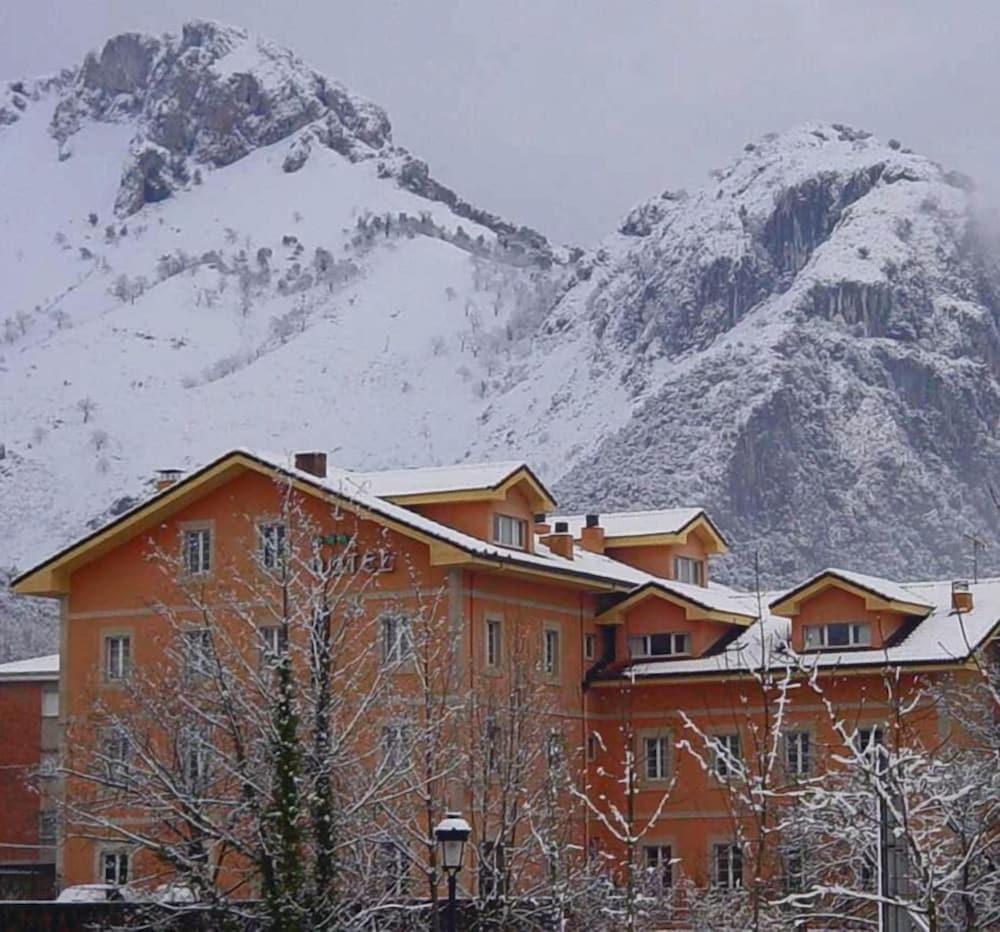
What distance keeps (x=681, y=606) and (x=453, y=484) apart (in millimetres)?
5560

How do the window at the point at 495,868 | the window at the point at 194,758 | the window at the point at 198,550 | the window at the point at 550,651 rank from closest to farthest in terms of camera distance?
the window at the point at 495,868 → the window at the point at 194,758 → the window at the point at 198,550 → the window at the point at 550,651

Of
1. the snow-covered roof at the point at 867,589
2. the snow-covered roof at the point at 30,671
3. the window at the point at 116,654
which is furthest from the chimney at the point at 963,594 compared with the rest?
the snow-covered roof at the point at 30,671

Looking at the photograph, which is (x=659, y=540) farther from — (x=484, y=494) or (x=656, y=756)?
(x=484, y=494)

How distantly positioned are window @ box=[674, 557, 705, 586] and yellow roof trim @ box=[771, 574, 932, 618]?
27.9 feet

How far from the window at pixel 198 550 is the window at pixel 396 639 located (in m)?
4.54

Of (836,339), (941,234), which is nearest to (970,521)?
(836,339)

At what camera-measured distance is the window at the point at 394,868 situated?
102 ft

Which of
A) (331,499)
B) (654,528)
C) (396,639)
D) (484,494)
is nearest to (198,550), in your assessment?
(331,499)

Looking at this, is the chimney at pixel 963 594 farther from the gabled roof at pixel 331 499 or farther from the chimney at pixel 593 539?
the chimney at pixel 593 539

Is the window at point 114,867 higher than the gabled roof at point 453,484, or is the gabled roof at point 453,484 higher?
the gabled roof at point 453,484

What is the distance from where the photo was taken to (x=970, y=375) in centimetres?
18725

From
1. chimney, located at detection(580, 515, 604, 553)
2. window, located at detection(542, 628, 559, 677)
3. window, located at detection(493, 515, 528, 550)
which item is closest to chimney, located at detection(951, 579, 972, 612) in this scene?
window, located at detection(542, 628, 559, 677)

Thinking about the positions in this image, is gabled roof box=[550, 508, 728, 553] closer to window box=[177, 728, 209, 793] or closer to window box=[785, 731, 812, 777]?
window box=[785, 731, 812, 777]

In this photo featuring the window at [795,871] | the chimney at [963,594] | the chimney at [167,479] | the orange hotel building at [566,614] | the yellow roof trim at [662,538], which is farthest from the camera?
the yellow roof trim at [662,538]
